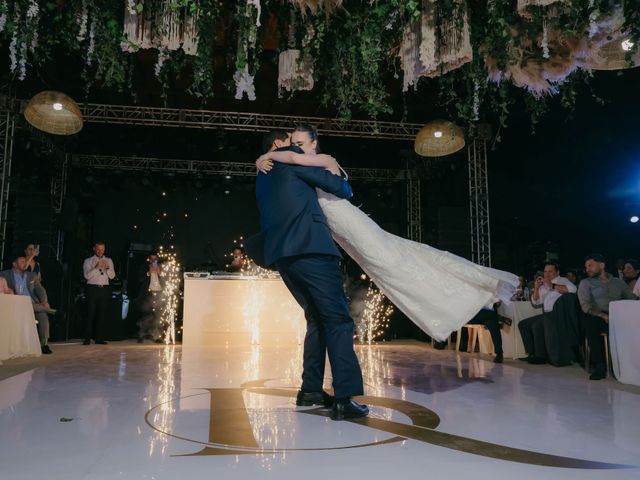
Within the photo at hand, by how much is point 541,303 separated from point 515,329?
55 cm

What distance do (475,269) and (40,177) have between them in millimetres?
9614

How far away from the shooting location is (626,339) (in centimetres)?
426

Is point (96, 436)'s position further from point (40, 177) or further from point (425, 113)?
point (40, 177)

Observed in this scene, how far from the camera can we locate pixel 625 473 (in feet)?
5.53

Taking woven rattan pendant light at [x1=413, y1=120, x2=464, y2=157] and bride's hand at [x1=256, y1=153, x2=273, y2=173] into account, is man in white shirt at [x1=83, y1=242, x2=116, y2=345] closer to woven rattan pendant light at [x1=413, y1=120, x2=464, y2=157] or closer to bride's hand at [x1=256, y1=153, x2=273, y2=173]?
woven rattan pendant light at [x1=413, y1=120, x2=464, y2=157]

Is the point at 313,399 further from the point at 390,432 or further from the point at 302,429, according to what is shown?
the point at 390,432

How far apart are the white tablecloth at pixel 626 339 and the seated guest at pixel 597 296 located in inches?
13.8

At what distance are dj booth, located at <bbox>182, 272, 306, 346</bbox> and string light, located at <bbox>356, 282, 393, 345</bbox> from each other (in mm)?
2070

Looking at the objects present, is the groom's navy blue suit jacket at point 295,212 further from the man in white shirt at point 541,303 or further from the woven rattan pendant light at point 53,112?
the woven rattan pendant light at point 53,112

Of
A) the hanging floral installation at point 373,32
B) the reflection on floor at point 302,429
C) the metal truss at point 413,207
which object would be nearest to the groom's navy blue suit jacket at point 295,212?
the reflection on floor at point 302,429

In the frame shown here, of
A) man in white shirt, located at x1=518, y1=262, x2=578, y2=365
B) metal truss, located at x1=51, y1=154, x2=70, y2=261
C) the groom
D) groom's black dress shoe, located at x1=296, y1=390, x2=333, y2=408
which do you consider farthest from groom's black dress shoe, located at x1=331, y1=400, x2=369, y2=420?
metal truss, located at x1=51, y1=154, x2=70, y2=261

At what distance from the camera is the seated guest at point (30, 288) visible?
21.0ft

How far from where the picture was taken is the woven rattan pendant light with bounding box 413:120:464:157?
7.63m

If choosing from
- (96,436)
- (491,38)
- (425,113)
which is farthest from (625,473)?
(425,113)
